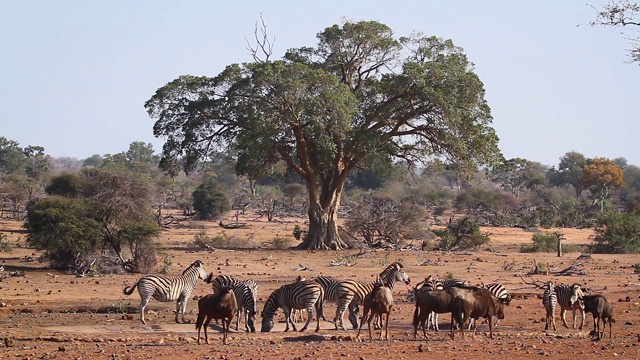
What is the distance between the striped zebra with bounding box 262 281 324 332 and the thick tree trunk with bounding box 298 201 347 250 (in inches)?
802

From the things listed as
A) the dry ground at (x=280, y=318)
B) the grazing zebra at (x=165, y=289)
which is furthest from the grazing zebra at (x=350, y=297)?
the grazing zebra at (x=165, y=289)

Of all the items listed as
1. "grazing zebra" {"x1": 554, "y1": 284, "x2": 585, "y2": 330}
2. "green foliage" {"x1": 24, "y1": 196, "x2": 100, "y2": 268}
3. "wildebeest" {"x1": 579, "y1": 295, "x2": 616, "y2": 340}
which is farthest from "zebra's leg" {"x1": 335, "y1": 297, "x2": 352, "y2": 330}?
"green foliage" {"x1": 24, "y1": 196, "x2": 100, "y2": 268}

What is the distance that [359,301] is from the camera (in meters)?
17.0

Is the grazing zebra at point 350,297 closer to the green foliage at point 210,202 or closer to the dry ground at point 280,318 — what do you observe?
the dry ground at point 280,318

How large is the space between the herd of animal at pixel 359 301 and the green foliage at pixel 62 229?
28.6 ft

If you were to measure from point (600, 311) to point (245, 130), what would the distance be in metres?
22.8

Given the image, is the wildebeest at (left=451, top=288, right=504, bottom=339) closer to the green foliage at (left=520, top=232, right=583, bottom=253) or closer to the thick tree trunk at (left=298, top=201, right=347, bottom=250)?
the thick tree trunk at (left=298, top=201, right=347, bottom=250)

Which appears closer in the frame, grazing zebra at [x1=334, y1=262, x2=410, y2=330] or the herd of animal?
the herd of animal

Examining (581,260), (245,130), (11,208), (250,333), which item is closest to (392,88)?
(245,130)

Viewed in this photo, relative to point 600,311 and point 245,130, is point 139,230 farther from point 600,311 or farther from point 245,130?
point 600,311

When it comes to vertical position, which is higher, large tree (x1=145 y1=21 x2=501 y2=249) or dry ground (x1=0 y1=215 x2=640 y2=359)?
large tree (x1=145 y1=21 x2=501 y2=249)

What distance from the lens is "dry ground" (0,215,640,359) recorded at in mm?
13742

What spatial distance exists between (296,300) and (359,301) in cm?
123

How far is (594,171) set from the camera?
7475 cm
